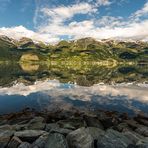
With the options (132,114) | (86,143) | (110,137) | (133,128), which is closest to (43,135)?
(86,143)

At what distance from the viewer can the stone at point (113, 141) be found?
1905 cm

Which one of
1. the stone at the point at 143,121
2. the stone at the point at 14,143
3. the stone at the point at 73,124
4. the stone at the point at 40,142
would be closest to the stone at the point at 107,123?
the stone at the point at 73,124

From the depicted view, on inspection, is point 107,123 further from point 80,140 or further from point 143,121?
point 80,140

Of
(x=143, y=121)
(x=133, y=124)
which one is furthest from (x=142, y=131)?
(x=143, y=121)

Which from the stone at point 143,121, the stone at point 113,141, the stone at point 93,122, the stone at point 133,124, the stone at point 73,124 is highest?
the stone at point 113,141

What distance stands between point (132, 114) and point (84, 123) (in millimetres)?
14470

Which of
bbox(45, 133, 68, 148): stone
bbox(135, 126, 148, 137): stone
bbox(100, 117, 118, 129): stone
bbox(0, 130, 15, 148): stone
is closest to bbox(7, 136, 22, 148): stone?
bbox(0, 130, 15, 148): stone

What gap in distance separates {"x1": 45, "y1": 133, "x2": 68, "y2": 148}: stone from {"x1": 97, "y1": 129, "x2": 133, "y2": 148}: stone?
2.49 meters

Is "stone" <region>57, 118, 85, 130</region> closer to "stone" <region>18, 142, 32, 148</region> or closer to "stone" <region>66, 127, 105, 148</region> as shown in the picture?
"stone" <region>66, 127, 105, 148</region>

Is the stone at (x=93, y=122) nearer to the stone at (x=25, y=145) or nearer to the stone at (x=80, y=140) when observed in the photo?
the stone at (x=80, y=140)

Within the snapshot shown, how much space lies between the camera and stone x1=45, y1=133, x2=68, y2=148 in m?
18.7

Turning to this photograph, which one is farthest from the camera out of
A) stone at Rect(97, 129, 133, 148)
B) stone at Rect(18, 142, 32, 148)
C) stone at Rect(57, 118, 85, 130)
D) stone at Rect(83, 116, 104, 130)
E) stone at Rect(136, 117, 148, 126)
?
stone at Rect(136, 117, 148, 126)

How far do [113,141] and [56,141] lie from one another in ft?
13.0

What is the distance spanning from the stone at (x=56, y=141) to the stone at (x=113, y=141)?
98.2 inches
